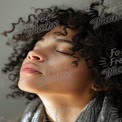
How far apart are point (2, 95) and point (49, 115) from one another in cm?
31

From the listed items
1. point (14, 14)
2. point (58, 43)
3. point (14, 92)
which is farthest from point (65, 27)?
point (14, 92)

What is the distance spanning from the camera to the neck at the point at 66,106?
1.03 meters

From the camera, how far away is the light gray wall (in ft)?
4.09

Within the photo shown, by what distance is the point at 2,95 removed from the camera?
1.29m

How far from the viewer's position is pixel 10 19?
125 centimetres

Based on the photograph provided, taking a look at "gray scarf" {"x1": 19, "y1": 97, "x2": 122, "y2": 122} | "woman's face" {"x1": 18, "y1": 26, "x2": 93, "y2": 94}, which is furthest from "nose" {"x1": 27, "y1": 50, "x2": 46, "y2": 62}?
"gray scarf" {"x1": 19, "y1": 97, "x2": 122, "y2": 122}

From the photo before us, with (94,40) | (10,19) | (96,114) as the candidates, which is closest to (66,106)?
(96,114)

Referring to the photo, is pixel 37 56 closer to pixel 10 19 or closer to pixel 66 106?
pixel 66 106

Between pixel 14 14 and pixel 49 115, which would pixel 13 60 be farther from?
pixel 49 115

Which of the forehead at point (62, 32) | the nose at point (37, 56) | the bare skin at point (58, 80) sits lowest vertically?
the bare skin at point (58, 80)

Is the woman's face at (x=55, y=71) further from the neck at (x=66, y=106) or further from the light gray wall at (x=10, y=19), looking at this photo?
the light gray wall at (x=10, y=19)

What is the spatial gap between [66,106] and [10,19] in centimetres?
45

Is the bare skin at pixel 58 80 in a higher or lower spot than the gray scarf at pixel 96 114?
higher

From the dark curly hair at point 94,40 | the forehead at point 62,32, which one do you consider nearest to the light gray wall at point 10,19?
the dark curly hair at point 94,40
